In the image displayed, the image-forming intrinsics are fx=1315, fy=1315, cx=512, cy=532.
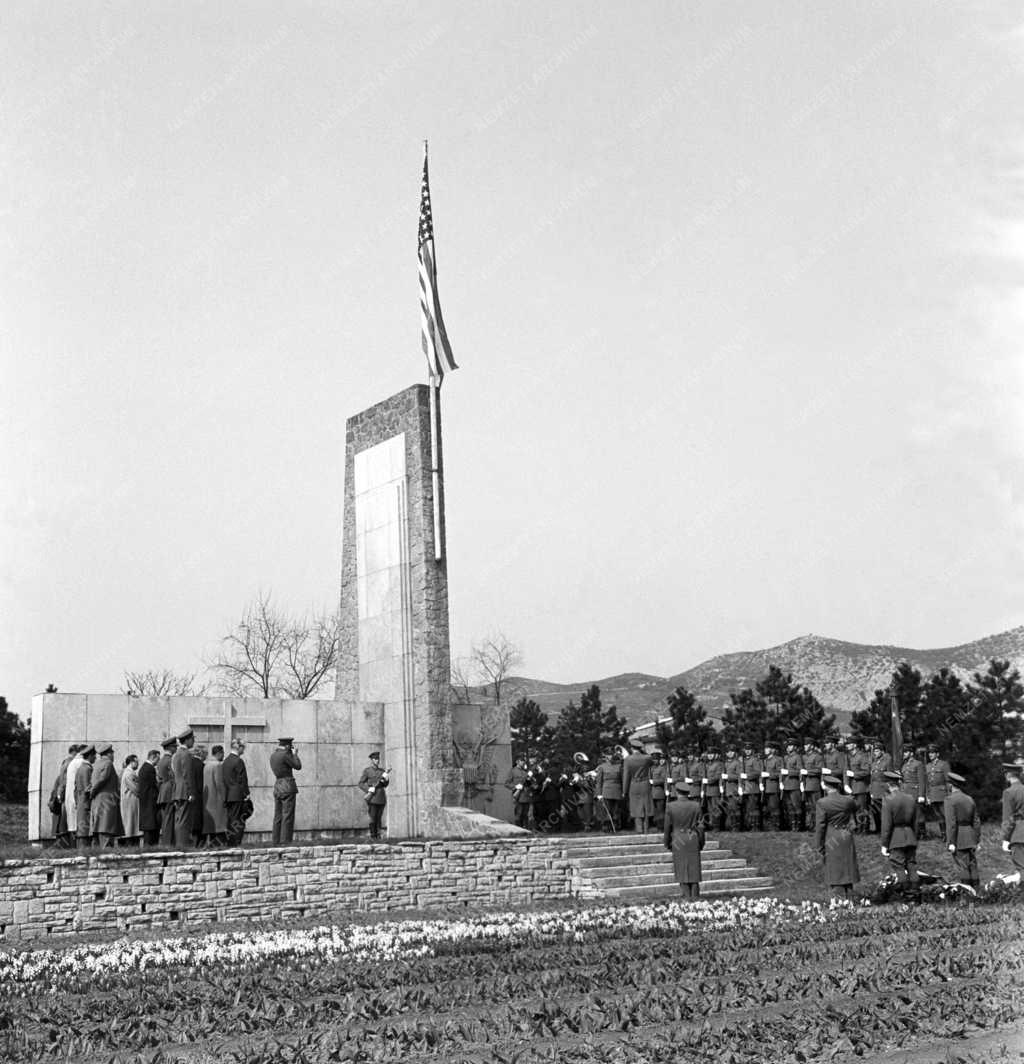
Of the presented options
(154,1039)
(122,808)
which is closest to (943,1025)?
(154,1039)

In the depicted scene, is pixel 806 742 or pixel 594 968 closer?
pixel 594 968

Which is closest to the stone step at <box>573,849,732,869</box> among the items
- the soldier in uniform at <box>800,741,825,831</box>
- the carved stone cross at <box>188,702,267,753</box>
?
the soldier in uniform at <box>800,741,825,831</box>

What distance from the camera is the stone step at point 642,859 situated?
61.3ft

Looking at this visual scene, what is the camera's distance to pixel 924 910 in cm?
1340

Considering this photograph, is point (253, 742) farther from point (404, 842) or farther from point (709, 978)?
point (709, 978)

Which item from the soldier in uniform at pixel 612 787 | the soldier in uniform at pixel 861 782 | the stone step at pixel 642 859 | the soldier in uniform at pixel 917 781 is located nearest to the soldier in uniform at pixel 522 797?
the soldier in uniform at pixel 612 787

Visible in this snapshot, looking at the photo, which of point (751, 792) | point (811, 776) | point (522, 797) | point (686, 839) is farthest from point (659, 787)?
point (686, 839)

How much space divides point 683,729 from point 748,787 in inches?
673

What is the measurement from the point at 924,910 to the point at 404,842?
714cm

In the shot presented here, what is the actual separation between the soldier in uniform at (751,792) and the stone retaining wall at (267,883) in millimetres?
5910

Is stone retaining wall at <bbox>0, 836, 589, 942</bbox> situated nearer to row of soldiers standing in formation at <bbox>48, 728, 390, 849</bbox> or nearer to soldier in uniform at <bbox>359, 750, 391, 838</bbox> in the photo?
row of soldiers standing in formation at <bbox>48, 728, 390, 849</bbox>

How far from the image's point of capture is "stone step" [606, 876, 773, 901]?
17.6 meters

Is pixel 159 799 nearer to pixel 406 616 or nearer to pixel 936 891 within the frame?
pixel 406 616

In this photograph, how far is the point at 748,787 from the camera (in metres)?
23.6
